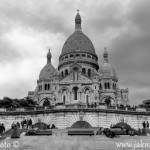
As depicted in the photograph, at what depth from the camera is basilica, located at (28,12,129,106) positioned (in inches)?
3519

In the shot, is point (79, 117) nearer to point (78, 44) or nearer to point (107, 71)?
point (107, 71)

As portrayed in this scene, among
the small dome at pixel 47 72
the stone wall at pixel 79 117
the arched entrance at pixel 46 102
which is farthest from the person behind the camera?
the small dome at pixel 47 72

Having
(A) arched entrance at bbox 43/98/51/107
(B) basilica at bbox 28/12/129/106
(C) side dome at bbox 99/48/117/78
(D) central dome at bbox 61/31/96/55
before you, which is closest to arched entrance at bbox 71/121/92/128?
(B) basilica at bbox 28/12/129/106

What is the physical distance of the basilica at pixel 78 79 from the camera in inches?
3519

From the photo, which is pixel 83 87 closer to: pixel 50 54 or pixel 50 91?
pixel 50 91

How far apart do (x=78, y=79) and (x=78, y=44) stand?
2059cm

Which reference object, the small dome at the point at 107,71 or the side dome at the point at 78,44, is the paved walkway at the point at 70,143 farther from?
the side dome at the point at 78,44

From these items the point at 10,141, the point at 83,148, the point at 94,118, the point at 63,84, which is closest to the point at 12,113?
the point at 94,118

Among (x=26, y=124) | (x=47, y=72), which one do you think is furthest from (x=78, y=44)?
(x=26, y=124)

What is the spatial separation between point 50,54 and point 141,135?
8308 cm

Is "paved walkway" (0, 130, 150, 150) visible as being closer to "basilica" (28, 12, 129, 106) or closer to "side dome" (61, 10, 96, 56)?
"basilica" (28, 12, 129, 106)

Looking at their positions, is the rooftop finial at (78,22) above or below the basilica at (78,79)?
above

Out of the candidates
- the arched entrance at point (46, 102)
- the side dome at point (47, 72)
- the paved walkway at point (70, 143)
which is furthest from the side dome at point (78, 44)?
the paved walkway at point (70, 143)

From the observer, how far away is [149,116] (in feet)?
168
